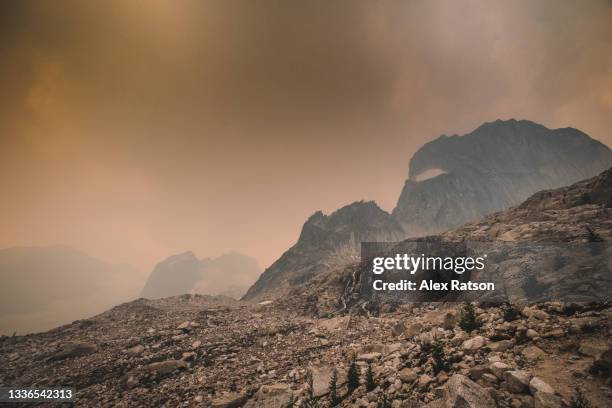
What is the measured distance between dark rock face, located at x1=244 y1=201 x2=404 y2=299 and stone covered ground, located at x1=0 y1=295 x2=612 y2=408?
43157mm

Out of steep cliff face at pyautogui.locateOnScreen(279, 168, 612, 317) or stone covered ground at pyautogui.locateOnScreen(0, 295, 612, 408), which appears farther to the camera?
steep cliff face at pyautogui.locateOnScreen(279, 168, 612, 317)

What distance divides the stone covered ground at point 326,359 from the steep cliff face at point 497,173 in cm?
15208

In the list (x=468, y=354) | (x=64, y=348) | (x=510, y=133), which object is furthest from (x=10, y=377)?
(x=510, y=133)

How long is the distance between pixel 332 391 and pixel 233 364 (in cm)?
848

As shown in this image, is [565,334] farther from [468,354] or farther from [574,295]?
[574,295]

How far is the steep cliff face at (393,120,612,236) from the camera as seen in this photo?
162 m

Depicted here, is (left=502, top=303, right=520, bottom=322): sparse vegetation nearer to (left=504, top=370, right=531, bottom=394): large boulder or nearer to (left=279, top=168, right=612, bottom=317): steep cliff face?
(left=504, top=370, right=531, bottom=394): large boulder

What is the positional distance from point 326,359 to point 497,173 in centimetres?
21412

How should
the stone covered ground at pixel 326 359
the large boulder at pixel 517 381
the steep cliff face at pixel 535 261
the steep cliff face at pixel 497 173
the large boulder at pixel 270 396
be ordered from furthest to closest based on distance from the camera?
1. the steep cliff face at pixel 497 173
2. the steep cliff face at pixel 535 261
3. the large boulder at pixel 270 396
4. the stone covered ground at pixel 326 359
5. the large boulder at pixel 517 381

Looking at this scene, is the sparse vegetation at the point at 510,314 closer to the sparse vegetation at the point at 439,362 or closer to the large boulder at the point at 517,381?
the sparse vegetation at the point at 439,362

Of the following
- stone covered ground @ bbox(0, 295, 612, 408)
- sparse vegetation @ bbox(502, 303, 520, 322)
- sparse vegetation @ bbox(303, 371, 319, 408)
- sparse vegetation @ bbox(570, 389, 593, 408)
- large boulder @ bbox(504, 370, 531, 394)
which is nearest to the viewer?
sparse vegetation @ bbox(570, 389, 593, 408)

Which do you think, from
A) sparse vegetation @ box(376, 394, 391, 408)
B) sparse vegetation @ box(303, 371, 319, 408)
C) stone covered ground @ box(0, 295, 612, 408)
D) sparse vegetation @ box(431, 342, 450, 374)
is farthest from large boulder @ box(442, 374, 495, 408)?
sparse vegetation @ box(303, 371, 319, 408)

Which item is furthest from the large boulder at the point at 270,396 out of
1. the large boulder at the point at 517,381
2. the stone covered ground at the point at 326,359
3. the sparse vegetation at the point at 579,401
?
the sparse vegetation at the point at 579,401

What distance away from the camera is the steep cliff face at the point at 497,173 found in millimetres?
161625
